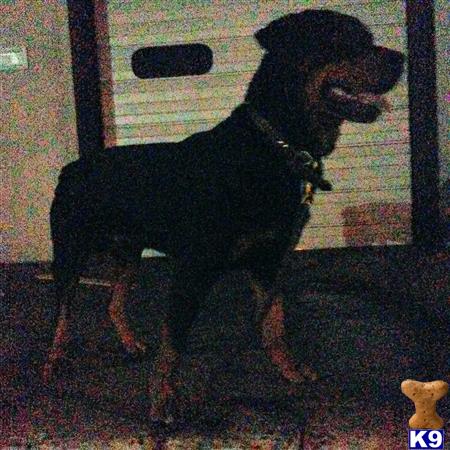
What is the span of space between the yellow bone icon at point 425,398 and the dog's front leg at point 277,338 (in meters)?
1.12

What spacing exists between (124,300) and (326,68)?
202 cm

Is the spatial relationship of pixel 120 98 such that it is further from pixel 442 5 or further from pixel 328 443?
pixel 328 443

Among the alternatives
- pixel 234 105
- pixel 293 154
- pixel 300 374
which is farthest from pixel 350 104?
pixel 234 105

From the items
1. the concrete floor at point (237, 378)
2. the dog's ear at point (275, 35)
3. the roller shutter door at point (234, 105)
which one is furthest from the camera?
the roller shutter door at point (234, 105)

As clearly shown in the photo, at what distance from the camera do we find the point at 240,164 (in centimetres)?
354

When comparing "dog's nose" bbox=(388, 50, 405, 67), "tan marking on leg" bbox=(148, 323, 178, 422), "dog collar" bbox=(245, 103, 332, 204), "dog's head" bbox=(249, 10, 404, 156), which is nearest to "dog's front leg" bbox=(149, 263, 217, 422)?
"tan marking on leg" bbox=(148, 323, 178, 422)

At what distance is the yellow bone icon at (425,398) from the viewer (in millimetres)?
2725

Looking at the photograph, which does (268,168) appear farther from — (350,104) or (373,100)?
(373,100)

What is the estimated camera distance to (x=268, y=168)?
11.6 feet

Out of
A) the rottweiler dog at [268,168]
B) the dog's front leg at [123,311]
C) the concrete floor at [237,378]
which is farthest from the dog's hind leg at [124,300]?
the rottweiler dog at [268,168]

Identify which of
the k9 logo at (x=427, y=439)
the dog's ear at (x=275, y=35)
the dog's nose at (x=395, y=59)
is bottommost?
the k9 logo at (x=427, y=439)

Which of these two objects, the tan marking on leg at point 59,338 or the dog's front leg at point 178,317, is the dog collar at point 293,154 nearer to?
the dog's front leg at point 178,317

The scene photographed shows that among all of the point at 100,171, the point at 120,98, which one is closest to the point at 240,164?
the point at 100,171

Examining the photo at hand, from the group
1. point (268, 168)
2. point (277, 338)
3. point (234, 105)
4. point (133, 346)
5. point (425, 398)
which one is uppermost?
point (268, 168)
